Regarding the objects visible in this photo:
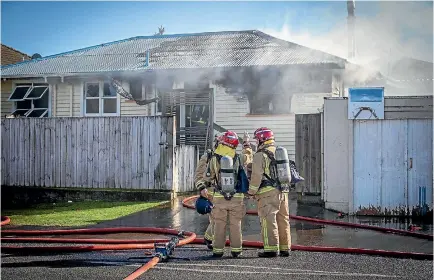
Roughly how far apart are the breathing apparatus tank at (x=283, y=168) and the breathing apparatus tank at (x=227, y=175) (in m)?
0.68

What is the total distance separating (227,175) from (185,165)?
23.7ft

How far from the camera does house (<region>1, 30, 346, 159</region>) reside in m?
17.3

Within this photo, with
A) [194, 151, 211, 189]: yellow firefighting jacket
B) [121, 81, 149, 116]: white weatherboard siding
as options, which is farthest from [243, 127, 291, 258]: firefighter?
[121, 81, 149, 116]: white weatherboard siding

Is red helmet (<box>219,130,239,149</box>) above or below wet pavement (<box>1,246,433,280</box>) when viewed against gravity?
above

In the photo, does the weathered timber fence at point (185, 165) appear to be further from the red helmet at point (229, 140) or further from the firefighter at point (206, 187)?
the red helmet at point (229, 140)

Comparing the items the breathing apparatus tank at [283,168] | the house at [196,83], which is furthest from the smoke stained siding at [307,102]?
the breathing apparatus tank at [283,168]

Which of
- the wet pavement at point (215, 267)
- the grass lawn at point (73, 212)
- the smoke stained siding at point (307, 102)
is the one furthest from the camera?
the smoke stained siding at point (307, 102)

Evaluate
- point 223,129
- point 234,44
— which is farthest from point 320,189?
point 234,44

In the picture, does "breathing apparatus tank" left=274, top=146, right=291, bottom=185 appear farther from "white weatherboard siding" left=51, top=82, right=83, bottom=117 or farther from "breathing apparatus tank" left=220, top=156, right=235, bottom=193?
"white weatherboard siding" left=51, top=82, right=83, bottom=117

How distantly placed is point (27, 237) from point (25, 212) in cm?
361

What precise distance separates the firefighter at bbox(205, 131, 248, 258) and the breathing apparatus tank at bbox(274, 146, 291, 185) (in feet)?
1.71

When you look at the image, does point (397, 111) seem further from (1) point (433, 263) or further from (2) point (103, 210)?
(2) point (103, 210)

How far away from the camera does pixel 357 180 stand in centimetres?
1094

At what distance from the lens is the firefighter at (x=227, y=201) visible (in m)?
7.03
